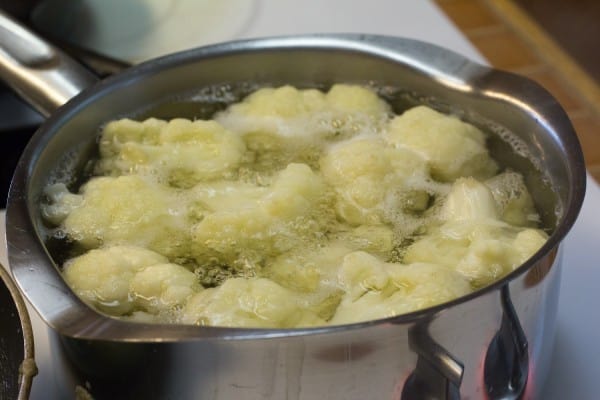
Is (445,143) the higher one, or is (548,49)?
(445,143)

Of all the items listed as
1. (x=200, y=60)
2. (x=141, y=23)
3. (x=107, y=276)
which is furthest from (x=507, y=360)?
(x=141, y=23)

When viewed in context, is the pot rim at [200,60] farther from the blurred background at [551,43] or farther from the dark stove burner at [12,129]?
the blurred background at [551,43]

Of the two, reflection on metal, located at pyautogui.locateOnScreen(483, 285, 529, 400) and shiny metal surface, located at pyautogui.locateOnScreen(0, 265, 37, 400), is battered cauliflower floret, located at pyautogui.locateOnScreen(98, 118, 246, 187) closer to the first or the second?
shiny metal surface, located at pyautogui.locateOnScreen(0, 265, 37, 400)

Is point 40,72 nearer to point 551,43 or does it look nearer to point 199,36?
point 199,36

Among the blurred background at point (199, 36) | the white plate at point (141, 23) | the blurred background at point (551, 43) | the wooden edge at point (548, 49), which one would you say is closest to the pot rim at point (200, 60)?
the blurred background at point (199, 36)

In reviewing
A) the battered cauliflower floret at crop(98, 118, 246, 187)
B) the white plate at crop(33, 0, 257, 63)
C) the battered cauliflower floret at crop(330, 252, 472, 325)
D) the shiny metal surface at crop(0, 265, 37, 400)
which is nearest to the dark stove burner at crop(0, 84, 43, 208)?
the white plate at crop(33, 0, 257, 63)

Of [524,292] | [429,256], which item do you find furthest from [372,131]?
[524,292]

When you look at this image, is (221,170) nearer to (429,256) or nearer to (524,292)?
(429,256)
